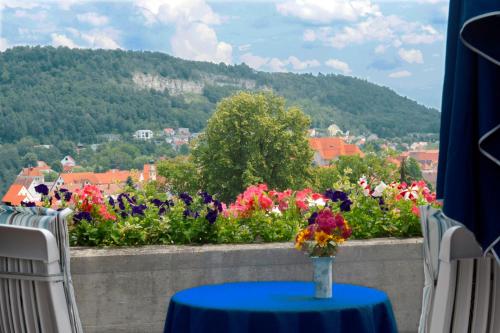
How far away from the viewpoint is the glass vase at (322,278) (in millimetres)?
2664

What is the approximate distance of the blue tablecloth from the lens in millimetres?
2426

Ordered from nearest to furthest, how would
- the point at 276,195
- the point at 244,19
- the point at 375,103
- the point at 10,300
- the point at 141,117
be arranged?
the point at 10,300 → the point at 276,195 → the point at 141,117 → the point at 375,103 → the point at 244,19

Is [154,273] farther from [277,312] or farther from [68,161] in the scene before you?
[68,161]

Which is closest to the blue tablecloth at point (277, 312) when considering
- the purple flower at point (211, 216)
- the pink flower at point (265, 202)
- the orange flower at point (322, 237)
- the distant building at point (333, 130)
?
the orange flower at point (322, 237)

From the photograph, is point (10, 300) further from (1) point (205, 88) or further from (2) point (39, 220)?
(1) point (205, 88)

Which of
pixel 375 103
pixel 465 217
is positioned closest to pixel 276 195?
pixel 465 217

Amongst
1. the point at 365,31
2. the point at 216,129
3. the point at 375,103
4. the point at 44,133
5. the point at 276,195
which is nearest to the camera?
the point at 276,195

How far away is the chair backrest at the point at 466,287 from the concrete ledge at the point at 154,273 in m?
1.79

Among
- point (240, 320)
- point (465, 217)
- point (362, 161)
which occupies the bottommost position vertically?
point (362, 161)

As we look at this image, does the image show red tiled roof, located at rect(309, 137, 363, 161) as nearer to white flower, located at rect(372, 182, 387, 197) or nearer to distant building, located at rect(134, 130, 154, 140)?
distant building, located at rect(134, 130, 154, 140)

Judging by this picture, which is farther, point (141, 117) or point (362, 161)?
point (141, 117)

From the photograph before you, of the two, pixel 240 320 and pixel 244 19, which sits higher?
pixel 244 19

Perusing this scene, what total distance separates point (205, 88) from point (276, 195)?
2803 inches

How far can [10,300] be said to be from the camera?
94.3 inches
